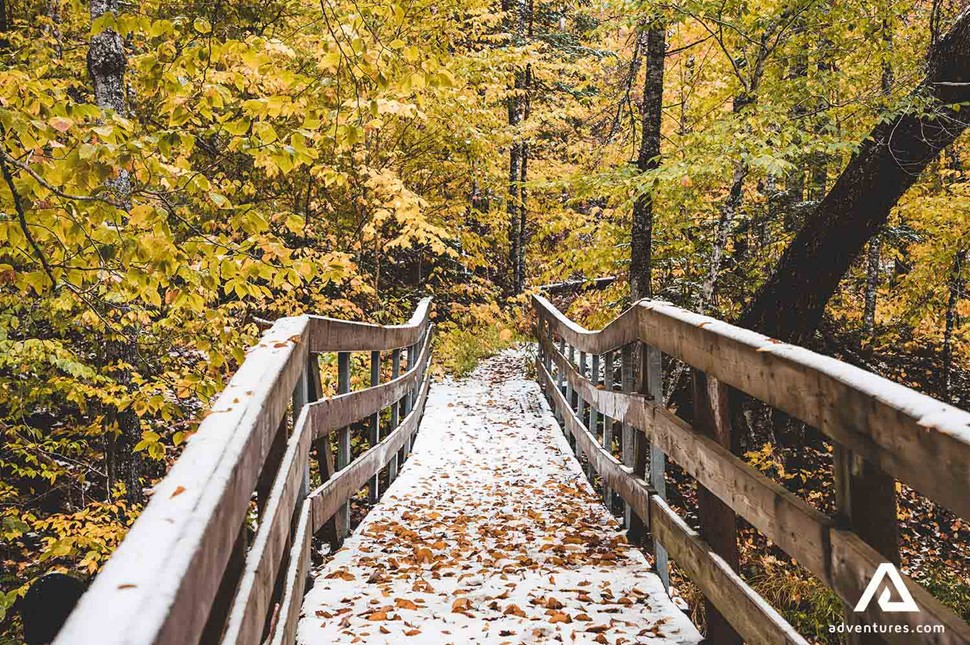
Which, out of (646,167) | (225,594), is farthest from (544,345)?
(225,594)

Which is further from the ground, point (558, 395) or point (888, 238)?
point (888, 238)

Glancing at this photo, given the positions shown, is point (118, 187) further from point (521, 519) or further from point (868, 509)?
point (868, 509)

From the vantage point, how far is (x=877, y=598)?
1.59 metres

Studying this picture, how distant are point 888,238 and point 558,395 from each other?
6.30 meters

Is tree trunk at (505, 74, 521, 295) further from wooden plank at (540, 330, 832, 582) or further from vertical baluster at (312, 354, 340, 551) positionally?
wooden plank at (540, 330, 832, 582)

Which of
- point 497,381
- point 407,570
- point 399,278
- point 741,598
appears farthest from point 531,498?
point 399,278

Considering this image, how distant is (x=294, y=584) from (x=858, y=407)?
214cm

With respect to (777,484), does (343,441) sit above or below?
below

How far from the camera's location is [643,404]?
377 centimetres

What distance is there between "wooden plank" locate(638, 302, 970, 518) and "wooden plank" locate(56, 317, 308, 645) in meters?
1.40

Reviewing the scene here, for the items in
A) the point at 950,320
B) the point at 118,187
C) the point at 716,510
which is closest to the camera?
the point at 716,510

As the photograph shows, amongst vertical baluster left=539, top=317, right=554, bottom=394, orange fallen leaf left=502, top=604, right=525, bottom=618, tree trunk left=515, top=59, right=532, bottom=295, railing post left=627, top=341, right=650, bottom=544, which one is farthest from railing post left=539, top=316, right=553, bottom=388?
orange fallen leaf left=502, top=604, right=525, bottom=618

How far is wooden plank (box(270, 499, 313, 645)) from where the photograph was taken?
7.56 ft

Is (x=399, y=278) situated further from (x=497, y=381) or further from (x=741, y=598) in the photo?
(x=741, y=598)
